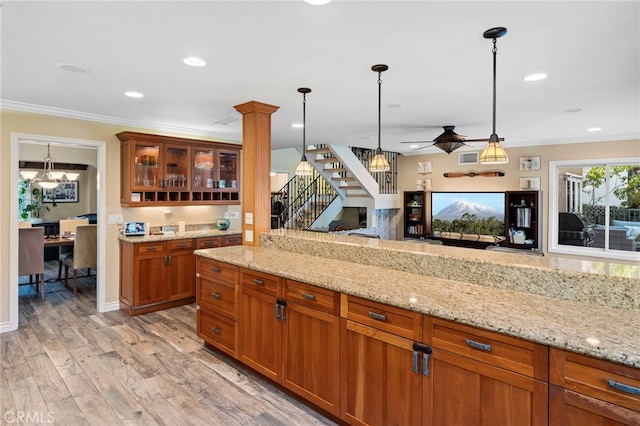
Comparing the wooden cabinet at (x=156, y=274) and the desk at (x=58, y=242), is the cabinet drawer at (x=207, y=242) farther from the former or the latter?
the desk at (x=58, y=242)

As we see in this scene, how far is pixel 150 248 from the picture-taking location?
462 cm

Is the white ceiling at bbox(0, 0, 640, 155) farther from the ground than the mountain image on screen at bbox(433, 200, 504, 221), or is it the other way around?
the white ceiling at bbox(0, 0, 640, 155)

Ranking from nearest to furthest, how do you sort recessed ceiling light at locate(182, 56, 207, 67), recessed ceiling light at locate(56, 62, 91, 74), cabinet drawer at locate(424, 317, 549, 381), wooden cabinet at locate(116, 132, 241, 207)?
cabinet drawer at locate(424, 317, 549, 381) → recessed ceiling light at locate(182, 56, 207, 67) → recessed ceiling light at locate(56, 62, 91, 74) → wooden cabinet at locate(116, 132, 241, 207)

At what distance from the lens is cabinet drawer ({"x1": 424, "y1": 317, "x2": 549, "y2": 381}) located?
1567 millimetres

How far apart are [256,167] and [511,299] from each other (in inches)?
104

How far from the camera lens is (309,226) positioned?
29.1 feet

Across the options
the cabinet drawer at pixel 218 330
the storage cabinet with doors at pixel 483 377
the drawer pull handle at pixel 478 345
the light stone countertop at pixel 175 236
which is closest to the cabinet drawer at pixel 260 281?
the cabinet drawer at pixel 218 330

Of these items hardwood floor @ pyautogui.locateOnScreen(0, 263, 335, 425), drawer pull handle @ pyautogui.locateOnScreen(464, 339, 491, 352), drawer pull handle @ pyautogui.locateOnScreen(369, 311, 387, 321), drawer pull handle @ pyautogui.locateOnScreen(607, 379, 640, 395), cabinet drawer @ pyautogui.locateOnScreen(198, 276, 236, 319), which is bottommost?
hardwood floor @ pyautogui.locateOnScreen(0, 263, 335, 425)

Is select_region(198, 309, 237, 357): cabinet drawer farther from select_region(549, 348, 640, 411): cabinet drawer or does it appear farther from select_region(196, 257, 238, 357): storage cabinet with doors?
select_region(549, 348, 640, 411): cabinet drawer

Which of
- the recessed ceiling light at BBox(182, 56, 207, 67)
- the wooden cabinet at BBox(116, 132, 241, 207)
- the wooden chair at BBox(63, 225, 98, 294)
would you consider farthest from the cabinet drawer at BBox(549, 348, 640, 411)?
the wooden chair at BBox(63, 225, 98, 294)

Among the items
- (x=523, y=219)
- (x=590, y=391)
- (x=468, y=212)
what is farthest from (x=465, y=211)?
(x=590, y=391)

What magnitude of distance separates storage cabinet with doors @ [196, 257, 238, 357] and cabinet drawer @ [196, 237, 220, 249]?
1.50 meters

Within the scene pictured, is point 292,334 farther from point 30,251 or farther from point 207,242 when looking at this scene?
point 30,251

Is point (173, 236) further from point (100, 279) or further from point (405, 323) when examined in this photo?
point (405, 323)
